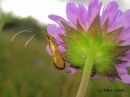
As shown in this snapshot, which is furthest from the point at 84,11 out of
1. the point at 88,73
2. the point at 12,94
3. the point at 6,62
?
the point at 6,62

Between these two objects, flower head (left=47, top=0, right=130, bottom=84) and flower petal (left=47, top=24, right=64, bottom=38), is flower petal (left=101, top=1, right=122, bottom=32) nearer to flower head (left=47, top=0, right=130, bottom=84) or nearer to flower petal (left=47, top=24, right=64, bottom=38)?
flower head (left=47, top=0, right=130, bottom=84)

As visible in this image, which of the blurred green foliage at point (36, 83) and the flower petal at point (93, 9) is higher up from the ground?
the blurred green foliage at point (36, 83)

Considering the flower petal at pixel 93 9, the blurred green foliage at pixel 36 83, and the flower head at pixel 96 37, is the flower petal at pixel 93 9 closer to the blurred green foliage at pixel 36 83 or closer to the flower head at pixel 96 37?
the flower head at pixel 96 37

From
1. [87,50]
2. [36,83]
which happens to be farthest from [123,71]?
[36,83]

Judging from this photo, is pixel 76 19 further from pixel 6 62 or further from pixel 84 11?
pixel 6 62

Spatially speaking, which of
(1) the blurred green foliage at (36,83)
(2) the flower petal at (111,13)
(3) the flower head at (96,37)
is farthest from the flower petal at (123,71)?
(1) the blurred green foliage at (36,83)
